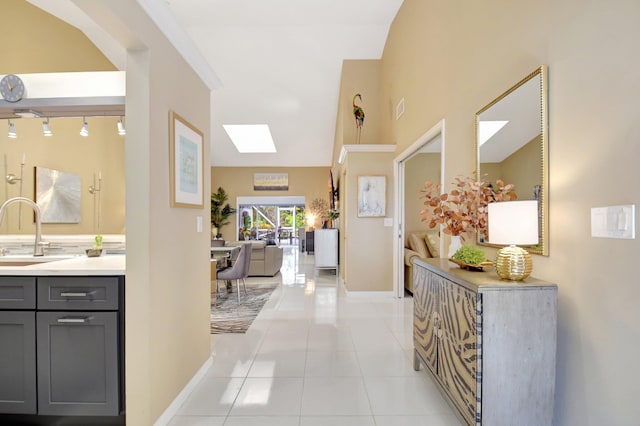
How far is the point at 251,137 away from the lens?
370 inches

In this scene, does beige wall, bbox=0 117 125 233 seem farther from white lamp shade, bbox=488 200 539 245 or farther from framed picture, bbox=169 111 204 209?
white lamp shade, bbox=488 200 539 245

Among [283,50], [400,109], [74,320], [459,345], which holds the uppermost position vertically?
[283,50]

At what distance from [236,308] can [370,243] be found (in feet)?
7.50

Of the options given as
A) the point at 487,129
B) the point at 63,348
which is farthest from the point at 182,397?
the point at 487,129

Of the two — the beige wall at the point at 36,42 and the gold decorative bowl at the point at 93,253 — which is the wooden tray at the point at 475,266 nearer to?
the gold decorative bowl at the point at 93,253

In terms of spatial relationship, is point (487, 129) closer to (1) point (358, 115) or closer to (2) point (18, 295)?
(2) point (18, 295)

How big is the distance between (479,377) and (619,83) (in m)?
1.41

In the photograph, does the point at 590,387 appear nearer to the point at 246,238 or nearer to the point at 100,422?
the point at 100,422

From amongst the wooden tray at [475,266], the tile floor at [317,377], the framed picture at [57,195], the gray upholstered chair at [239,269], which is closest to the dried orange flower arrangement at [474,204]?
the wooden tray at [475,266]

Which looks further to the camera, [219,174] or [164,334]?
[219,174]

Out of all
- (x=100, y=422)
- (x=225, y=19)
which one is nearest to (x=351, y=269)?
(x=100, y=422)

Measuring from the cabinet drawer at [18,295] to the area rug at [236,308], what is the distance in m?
1.93

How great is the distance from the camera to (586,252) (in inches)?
54.3

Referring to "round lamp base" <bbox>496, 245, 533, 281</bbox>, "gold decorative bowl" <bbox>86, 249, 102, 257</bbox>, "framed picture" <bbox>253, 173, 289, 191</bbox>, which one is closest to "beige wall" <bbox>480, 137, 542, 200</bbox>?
"round lamp base" <bbox>496, 245, 533, 281</bbox>
